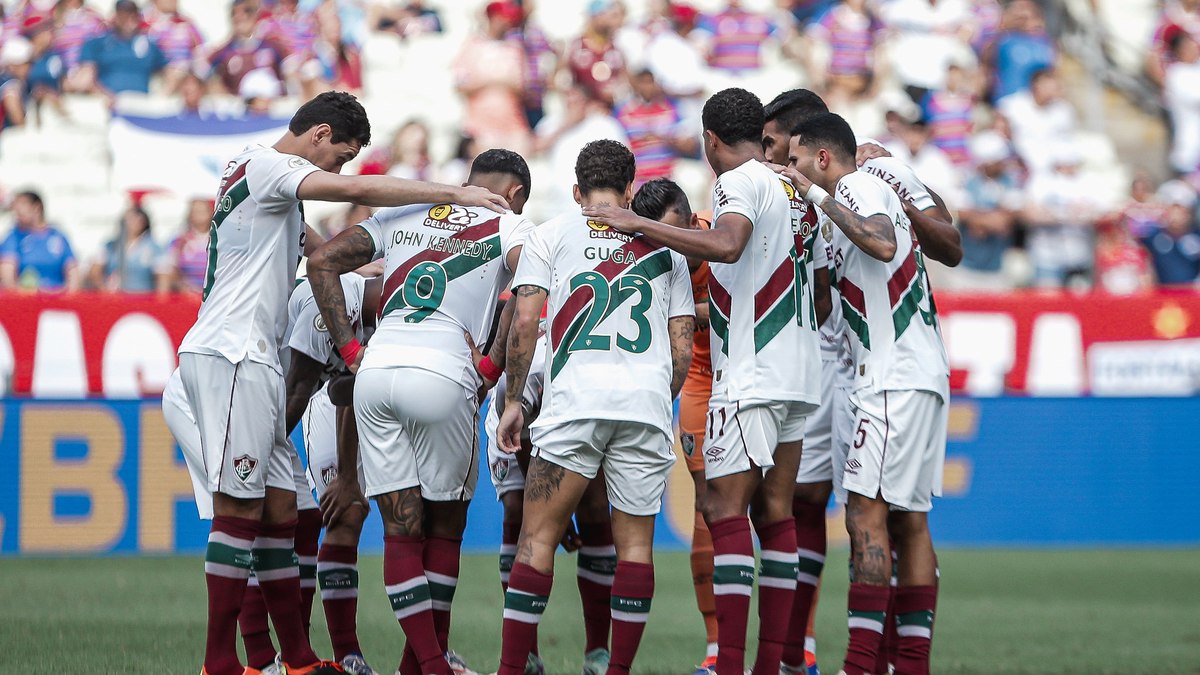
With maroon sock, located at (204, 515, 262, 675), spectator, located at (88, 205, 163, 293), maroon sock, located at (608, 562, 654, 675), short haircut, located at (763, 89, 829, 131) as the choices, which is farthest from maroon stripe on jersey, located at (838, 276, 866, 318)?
spectator, located at (88, 205, 163, 293)

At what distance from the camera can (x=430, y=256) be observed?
6.49 meters

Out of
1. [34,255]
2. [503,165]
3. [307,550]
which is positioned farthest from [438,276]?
[34,255]

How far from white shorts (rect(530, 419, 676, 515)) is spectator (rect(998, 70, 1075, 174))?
39.3 feet

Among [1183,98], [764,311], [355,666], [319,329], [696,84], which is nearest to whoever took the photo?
[764,311]

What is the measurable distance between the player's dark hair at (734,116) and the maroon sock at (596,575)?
2.01 meters

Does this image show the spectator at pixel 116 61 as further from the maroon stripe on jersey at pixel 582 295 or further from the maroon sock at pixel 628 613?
the maroon sock at pixel 628 613

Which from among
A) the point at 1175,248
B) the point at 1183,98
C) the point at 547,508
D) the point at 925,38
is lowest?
the point at 547,508

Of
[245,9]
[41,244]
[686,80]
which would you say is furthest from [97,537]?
[686,80]

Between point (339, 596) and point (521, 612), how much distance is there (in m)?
1.31

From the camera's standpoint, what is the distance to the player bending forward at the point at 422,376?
20.7 ft

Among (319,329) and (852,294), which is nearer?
(852,294)

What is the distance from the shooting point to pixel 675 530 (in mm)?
12906

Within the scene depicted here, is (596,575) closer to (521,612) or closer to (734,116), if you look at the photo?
(521,612)

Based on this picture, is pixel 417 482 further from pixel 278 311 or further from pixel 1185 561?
pixel 1185 561
